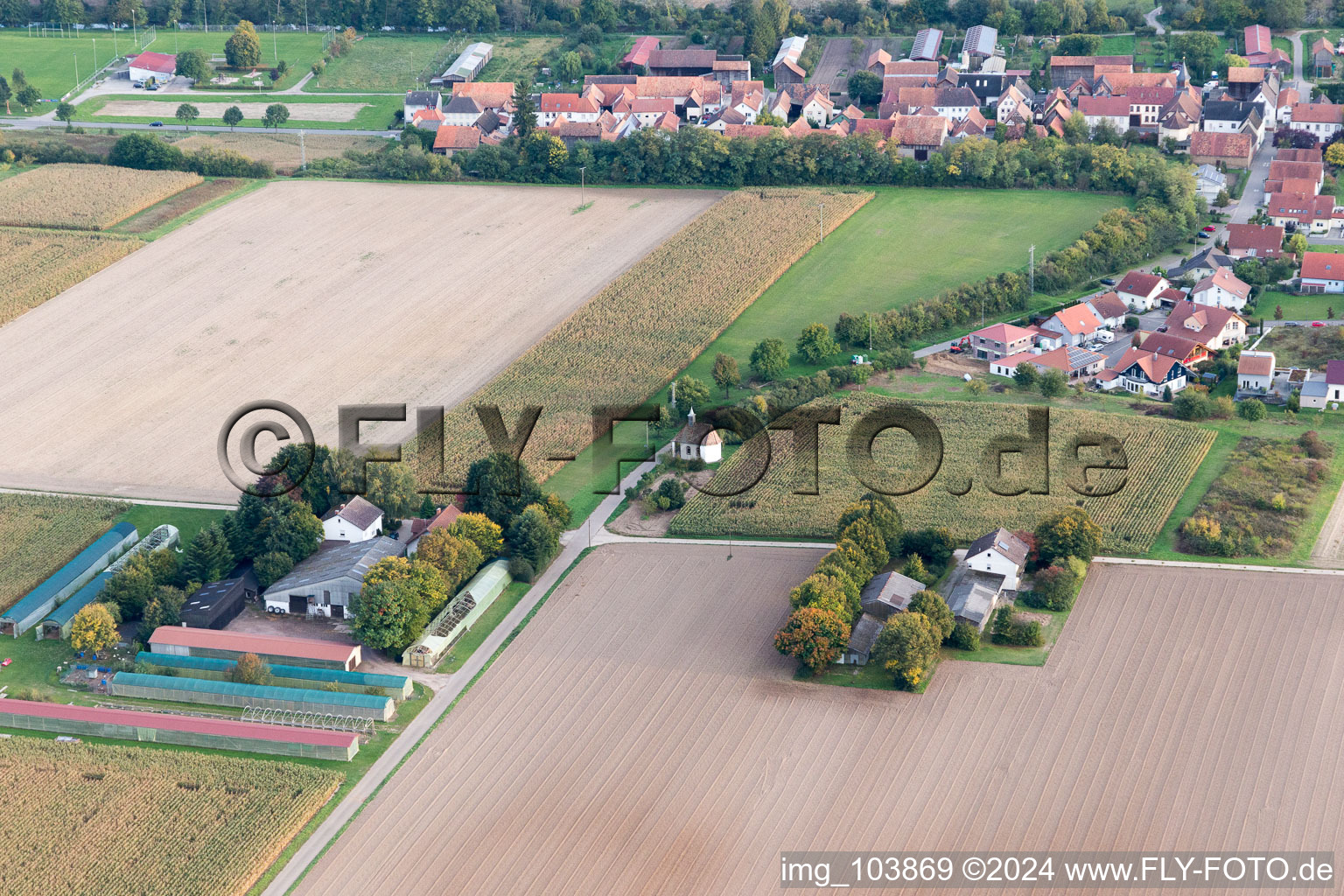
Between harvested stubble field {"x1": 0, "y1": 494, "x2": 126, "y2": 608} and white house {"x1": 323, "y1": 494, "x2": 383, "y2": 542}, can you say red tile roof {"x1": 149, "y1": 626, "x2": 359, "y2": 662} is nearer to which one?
white house {"x1": 323, "y1": 494, "x2": 383, "y2": 542}

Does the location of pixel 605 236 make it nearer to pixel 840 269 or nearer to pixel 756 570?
pixel 840 269

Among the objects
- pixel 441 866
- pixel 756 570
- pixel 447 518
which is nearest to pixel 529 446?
pixel 447 518

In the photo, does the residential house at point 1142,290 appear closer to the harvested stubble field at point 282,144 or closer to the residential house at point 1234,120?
the residential house at point 1234,120

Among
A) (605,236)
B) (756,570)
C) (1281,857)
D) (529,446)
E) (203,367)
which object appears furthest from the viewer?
(605,236)

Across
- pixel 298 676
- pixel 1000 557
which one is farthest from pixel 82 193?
pixel 1000 557

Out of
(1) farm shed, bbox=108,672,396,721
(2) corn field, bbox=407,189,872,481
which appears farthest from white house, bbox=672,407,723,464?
(1) farm shed, bbox=108,672,396,721

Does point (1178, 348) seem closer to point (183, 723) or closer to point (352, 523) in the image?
point (352, 523)
